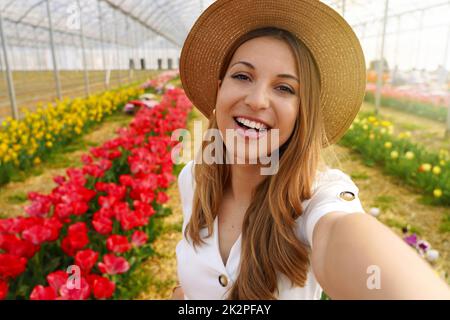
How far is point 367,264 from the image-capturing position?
1.95 feet

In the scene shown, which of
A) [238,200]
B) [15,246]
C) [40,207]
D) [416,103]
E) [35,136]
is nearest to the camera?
[238,200]

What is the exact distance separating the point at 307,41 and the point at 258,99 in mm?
252

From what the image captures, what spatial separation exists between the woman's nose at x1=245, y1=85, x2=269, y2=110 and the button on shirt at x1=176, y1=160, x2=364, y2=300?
0.25m

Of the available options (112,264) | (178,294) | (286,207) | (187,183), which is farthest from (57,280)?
(286,207)

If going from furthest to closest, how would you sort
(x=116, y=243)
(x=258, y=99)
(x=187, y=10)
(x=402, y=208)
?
(x=187, y=10)
(x=402, y=208)
(x=116, y=243)
(x=258, y=99)

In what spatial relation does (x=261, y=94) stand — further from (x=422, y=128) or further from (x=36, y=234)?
(x=422, y=128)

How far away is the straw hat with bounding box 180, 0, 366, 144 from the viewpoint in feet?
3.30

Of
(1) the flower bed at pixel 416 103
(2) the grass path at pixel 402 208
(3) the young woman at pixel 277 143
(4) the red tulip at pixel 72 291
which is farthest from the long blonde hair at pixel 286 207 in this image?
(1) the flower bed at pixel 416 103

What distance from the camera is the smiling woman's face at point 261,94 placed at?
3.10ft

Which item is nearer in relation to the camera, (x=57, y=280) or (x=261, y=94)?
(x=261, y=94)

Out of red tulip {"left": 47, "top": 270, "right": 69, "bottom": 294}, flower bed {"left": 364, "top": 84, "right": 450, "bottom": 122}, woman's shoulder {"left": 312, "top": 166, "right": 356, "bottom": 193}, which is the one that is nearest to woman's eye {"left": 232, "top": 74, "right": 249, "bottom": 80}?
woman's shoulder {"left": 312, "top": 166, "right": 356, "bottom": 193}

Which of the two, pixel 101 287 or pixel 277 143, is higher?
pixel 277 143

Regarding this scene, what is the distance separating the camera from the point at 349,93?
3.67 ft

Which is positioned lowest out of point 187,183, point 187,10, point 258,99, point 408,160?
point 408,160
